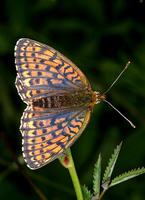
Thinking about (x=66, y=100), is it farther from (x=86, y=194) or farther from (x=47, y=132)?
(x=86, y=194)

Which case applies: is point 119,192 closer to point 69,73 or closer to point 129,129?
point 129,129

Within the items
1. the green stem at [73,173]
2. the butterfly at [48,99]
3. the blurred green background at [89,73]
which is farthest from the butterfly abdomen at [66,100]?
the blurred green background at [89,73]

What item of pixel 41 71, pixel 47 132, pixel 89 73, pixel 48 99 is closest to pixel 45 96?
pixel 48 99

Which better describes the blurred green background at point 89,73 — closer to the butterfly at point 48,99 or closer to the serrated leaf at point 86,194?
the butterfly at point 48,99

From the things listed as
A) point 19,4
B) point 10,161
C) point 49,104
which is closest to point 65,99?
point 49,104

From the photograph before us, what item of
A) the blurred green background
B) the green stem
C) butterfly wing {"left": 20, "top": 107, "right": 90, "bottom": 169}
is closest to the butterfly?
butterfly wing {"left": 20, "top": 107, "right": 90, "bottom": 169}

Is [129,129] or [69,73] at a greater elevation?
[69,73]
